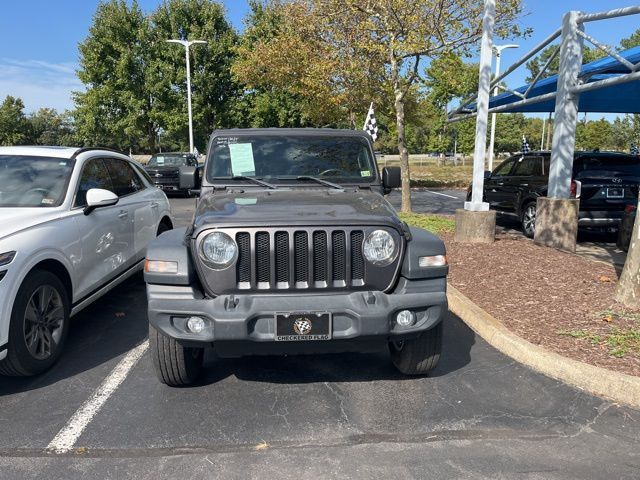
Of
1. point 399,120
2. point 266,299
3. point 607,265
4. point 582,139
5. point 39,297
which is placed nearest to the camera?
point 266,299

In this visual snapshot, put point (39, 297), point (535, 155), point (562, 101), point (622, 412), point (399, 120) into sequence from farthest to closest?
point (399, 120) → point (535, 155) → point (562, 101) → point (39, 297) → point (622, 412)

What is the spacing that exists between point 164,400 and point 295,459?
1144 mm

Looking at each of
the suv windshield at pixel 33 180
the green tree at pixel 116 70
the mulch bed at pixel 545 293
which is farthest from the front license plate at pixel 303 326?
the green tree at pixel 116 70

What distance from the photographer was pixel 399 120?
459 inches

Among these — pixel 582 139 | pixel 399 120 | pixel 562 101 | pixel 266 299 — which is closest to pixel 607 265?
pixel 562 101

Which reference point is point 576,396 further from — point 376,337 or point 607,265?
point 607,265

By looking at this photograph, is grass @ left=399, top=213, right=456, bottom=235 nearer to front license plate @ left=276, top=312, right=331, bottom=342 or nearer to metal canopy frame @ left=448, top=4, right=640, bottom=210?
metal canopy frame @ left=448, top=4, right=640, bottom=210

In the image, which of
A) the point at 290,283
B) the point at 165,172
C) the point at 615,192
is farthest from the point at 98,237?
the point at 165,172

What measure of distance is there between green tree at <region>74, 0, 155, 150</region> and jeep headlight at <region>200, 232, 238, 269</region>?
92.1ft

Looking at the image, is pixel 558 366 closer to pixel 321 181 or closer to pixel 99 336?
pixel 321 181

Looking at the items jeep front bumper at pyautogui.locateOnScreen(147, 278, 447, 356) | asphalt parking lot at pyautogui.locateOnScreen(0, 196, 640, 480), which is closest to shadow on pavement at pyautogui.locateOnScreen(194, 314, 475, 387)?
asphalt parking lot at pyautogui.locateOnScreen(0, 196, 640, 480)

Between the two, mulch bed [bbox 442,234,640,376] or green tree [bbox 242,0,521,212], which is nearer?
mulch bed [bbox 442,234,640,376]

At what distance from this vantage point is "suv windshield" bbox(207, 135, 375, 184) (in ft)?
14.6

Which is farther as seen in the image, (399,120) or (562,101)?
(399,120)
